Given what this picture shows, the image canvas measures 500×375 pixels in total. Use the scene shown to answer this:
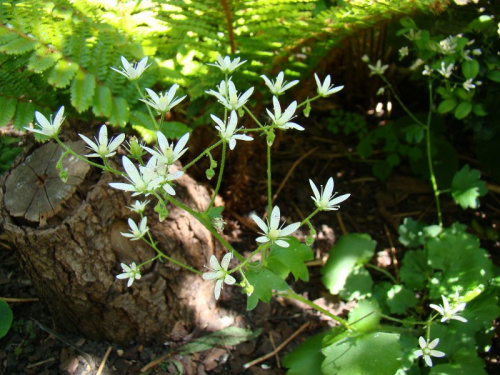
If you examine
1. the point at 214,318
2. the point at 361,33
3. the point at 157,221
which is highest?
the point at 361,33

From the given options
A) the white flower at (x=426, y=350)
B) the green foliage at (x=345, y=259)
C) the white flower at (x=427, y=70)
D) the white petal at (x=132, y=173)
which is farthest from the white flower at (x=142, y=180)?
the white flower at (x=427, y=70)

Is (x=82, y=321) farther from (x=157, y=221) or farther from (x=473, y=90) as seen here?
(x=473, y=90)

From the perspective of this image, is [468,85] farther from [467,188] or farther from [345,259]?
[345,259]

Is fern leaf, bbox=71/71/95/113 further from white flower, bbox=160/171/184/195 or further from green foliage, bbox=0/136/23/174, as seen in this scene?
white flower, bbox=160/171/184/195

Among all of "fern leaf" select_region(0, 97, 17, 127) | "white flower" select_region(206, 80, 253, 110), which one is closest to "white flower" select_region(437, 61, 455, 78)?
"white flower" select_region(206, 80, 253, 110)

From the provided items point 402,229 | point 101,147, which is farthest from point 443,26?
point 101,147
